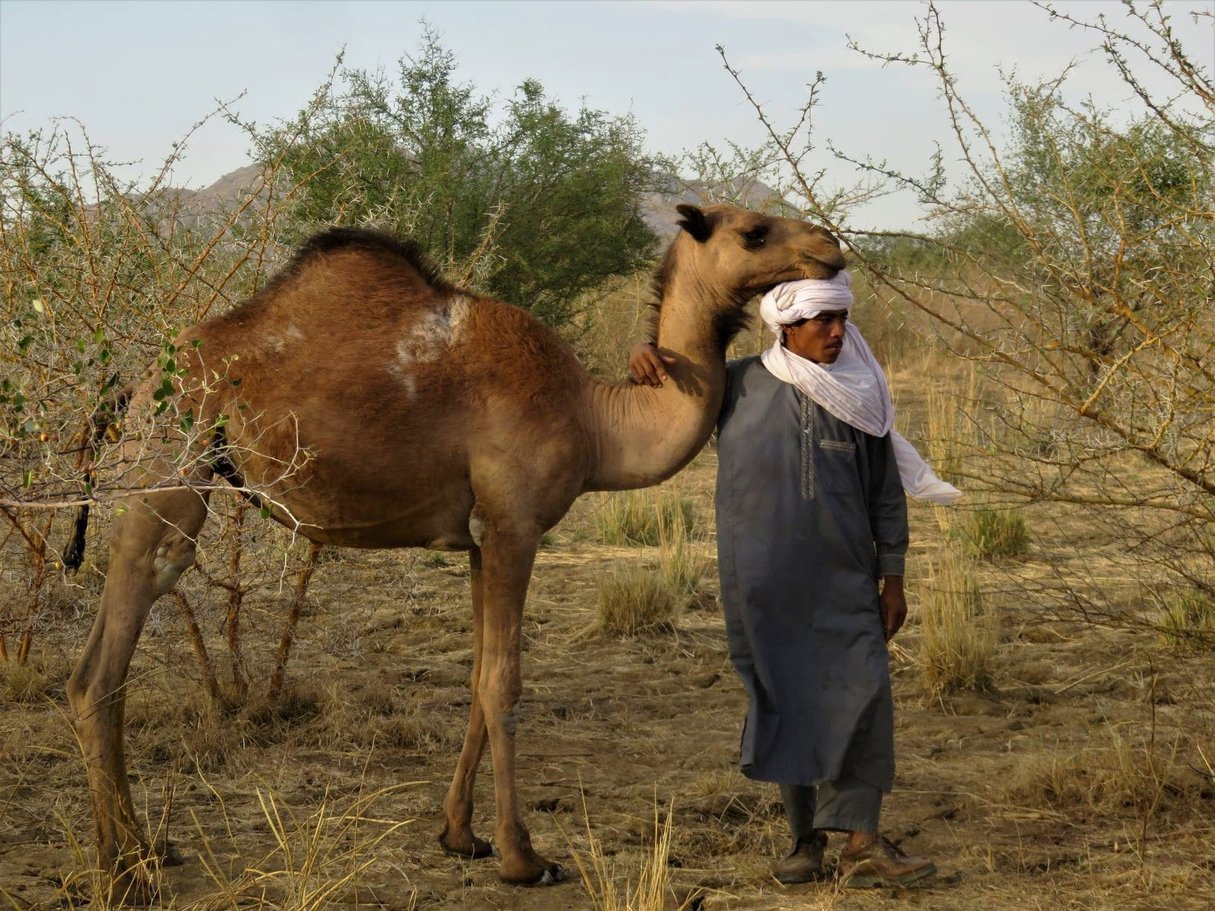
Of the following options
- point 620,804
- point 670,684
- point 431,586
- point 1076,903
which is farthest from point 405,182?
point 1076,903

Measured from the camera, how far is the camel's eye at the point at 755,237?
4895 mm

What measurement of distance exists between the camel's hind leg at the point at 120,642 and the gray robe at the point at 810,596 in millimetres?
1860

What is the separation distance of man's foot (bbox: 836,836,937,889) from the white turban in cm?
120

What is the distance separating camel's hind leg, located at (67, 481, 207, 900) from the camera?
454 centimetres

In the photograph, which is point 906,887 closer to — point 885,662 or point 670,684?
point 885,662

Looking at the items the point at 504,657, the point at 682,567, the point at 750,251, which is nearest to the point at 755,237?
the point at 750,251

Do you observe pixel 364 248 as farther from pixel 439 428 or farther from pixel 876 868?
pixel 876 868

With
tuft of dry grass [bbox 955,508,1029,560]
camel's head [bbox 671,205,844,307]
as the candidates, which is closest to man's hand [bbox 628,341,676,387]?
camel's head [bbox 671,205,844,307]

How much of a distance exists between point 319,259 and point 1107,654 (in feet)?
15.7

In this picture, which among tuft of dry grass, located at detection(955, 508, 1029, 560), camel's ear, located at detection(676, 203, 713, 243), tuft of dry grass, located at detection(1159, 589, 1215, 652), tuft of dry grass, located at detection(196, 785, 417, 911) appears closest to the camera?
tuft of dry grass, located at detection(196, 785, 417, 911)

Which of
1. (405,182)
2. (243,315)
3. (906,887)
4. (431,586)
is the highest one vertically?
(405,182)

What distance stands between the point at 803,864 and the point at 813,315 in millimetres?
1856

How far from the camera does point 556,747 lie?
20.6ft

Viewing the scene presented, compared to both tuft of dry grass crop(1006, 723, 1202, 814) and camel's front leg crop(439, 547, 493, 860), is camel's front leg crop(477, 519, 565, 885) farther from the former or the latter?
tuft of dry grass crop(1006, 723, 1202, 814)
